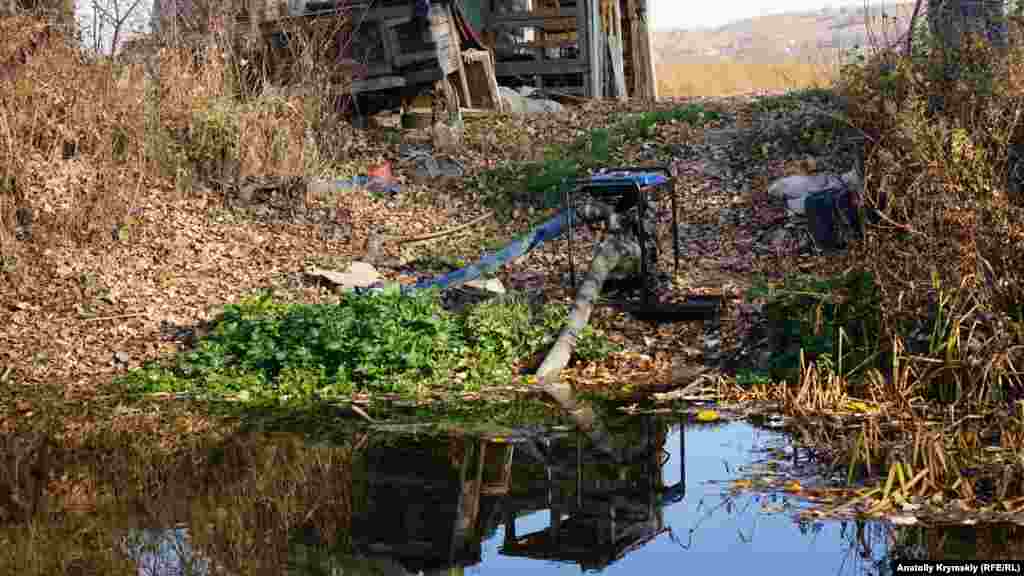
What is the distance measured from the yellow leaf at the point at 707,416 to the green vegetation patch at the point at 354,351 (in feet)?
5.15

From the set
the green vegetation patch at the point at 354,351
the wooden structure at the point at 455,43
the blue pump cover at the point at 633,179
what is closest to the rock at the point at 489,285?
the green vegetation patch at the point at 354,351

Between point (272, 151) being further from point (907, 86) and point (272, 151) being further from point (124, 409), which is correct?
point (907, 86)

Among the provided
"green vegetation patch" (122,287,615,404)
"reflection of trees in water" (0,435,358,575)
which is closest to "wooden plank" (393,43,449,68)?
"green vegetation patch" (122,287,615,404)

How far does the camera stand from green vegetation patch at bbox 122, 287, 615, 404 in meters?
9.33

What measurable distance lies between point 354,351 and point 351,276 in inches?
96.5

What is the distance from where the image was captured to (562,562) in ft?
18.6

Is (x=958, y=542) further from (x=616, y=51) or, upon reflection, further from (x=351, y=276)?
(x=616, y=51)

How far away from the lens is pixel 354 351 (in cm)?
944

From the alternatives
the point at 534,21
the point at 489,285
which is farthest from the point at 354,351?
the point at 534,21

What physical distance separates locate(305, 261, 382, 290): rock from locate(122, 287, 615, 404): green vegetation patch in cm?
158

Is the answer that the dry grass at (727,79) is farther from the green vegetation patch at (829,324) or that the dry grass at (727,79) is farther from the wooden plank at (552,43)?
the green vegetation patch at (829,324)

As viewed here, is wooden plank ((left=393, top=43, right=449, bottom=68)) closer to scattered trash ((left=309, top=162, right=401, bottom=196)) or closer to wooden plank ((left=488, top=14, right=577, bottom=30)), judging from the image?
scattered trash ((left=309, top=162, right=401, bottom=196))

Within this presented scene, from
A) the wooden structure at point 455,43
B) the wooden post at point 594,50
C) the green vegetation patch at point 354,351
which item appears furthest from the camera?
the wooden post at point 594,50

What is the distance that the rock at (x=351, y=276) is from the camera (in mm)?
11609
